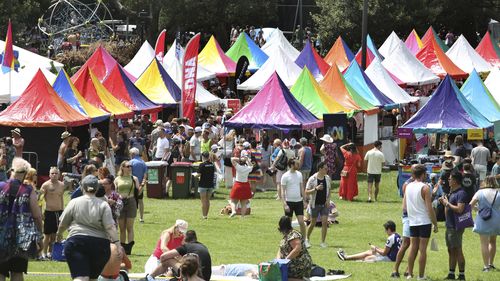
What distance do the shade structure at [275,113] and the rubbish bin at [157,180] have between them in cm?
302

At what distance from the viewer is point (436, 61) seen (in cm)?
4803

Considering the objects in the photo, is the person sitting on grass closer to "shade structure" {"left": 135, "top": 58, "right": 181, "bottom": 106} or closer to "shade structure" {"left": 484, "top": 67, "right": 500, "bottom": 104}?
"shade structure" {"left": 484, "top": 67, "right": 500, "bottom": 104}

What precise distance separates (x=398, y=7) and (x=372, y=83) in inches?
963

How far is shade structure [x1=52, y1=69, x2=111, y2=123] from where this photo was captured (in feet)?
99.4

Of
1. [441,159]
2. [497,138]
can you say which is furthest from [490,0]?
[441,159]

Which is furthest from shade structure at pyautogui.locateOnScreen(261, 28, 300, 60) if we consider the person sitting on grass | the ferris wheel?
the person sitting on grass

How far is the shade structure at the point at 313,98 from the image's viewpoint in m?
32.9

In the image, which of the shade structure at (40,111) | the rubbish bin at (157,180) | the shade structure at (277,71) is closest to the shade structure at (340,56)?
the shade structure at (277,71)

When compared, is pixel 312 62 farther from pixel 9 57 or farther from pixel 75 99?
pixel 9 57

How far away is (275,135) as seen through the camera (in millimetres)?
31688

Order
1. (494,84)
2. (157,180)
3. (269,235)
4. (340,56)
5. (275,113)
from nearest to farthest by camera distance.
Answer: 1. (269,235)
2. (157,180)
3. (275,113)
4. (494,84)
5. (340,56)

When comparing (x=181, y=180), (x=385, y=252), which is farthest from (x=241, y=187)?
(x=385, y=252)

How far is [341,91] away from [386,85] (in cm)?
395

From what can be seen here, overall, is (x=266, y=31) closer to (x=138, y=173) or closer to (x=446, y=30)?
(x=446, y=30)
